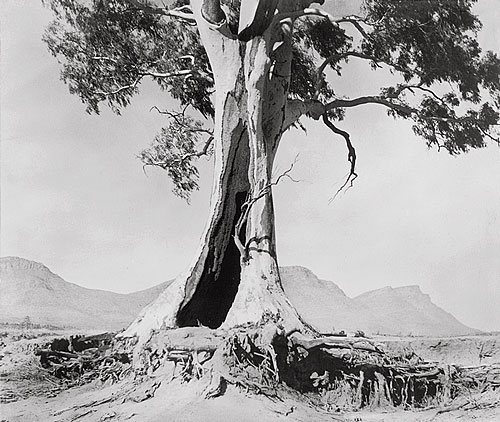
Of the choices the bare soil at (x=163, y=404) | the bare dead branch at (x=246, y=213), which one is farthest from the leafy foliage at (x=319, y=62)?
the bare soil at (x=163, y=404)

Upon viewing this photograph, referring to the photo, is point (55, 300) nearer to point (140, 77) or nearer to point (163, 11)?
point (140, 77)

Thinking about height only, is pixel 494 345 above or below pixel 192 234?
below

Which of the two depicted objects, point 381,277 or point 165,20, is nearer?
point 381,277

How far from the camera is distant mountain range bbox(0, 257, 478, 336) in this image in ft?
10.8

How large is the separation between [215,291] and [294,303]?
1.84ft

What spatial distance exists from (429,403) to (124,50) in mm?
2952

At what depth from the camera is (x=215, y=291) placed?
3.47m

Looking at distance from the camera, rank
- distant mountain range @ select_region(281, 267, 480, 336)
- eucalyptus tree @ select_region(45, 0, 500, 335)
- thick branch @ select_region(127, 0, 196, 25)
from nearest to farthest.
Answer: distant mountain range @ select_region(281, 267, 480, 336)
eucalyptus tree @ select_region(45, 0, 500, 335)
thick branch @ select_region(127, 0, 196, 25)

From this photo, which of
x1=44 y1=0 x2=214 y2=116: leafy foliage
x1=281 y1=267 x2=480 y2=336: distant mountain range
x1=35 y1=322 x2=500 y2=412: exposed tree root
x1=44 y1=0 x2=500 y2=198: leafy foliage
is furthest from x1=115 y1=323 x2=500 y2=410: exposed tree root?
x1=44 y1=0 x2=214 y2=116: leafy foliage

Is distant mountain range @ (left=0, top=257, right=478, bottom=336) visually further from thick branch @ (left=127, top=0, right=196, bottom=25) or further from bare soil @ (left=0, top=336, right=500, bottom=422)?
thick branch @ (left=127, top=0, right=196, bottom=25)

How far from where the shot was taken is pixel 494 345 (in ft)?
11.8

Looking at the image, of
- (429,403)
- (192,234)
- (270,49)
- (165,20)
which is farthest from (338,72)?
(429,403)

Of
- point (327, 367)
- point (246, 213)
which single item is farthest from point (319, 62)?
point (327, 367)

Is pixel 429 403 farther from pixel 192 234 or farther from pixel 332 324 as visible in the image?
pixel 192 234
